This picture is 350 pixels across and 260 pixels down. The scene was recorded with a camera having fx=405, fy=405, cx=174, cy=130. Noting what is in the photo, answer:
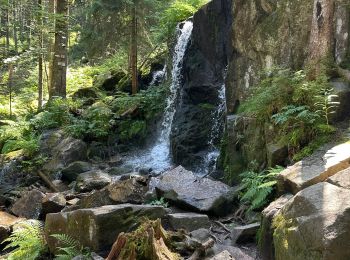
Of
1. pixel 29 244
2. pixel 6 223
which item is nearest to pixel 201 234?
pixel 29 244

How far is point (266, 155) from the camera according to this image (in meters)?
7.98

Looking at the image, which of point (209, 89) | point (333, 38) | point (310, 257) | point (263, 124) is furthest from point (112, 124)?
point (310, 257)

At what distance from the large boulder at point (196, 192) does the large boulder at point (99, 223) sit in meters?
1.19

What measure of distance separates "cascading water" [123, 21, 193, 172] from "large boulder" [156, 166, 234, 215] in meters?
3.64

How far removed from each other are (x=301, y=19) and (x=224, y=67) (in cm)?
432

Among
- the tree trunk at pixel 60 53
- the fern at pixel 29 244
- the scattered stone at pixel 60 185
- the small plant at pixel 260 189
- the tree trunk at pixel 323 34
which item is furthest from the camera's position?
the tree trunk at pixel 60 53

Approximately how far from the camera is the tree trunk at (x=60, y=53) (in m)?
15.1

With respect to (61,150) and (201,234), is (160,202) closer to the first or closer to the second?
(201,234)

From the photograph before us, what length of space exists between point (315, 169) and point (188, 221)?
2206 millimetres

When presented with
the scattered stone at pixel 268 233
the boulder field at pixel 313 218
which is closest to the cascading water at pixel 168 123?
the scattered stone at pixel 268 233

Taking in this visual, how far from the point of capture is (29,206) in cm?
982

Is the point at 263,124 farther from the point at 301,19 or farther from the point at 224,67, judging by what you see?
the point at 224,67

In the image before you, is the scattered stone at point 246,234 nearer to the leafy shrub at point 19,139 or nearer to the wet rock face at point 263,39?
the wet rock face at point 263,39

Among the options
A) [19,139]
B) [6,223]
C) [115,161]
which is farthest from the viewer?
[19,139]
